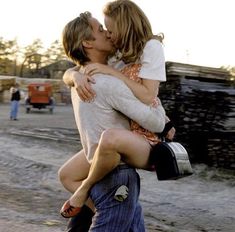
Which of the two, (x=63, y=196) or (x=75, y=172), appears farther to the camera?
(x=63, y=196)

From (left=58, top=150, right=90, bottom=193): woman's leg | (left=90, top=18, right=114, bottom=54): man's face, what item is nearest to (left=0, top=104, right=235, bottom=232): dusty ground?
(left=58, top=150, right=90, bottom=193): woman's leg

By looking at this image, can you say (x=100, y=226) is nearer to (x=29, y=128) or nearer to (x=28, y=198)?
(x=28, y=198)

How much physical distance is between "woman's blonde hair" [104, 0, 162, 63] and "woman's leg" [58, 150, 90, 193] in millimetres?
606

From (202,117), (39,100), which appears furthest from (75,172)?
(39,100)

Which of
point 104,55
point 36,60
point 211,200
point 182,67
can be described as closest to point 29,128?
point 182,67

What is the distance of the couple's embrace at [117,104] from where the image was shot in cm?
274

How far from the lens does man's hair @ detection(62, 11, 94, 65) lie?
9.34 ft

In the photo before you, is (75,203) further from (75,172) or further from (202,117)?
(202,117)

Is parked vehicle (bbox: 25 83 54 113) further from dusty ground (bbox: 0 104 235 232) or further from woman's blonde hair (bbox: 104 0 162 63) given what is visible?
woman's blonde hair (bbox: 104 0 162 63)

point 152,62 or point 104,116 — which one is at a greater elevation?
point 152,62

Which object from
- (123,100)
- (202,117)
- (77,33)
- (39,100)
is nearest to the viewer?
(123,100)

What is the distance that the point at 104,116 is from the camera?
2.79 meters

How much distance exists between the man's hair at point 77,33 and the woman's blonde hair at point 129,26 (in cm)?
12

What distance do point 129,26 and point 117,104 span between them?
1.21ft
